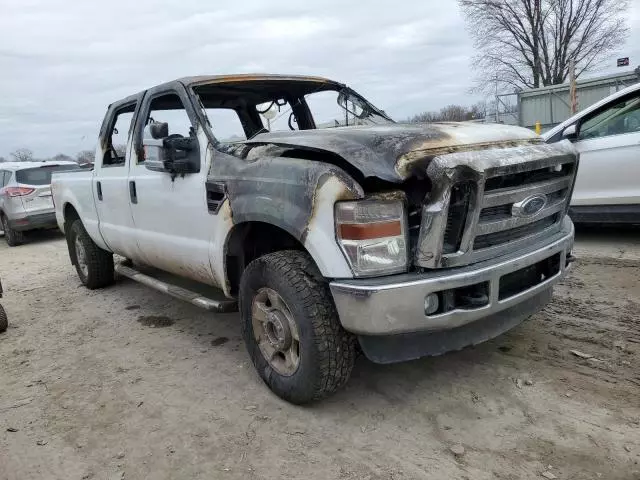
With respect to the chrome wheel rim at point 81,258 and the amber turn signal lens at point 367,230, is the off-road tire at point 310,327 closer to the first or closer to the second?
the amber turn signal lens at point 367,230

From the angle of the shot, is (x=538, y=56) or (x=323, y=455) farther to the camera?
(x=538, y=56)

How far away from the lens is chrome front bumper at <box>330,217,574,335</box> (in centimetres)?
251

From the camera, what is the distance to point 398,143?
2752 millimetres

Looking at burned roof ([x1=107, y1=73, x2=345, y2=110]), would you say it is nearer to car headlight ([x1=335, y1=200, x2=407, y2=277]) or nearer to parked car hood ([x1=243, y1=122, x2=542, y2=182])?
parked car hood ([x1=243, y1=122, x2=542, y2=182])

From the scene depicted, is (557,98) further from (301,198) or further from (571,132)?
(301,198)

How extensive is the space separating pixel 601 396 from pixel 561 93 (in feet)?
63.5

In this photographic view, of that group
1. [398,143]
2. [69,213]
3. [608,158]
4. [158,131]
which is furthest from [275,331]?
[608,158]

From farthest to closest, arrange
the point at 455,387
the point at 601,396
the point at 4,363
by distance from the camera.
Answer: the point at 4,363 → the point at 455,387 → the point at 601,396

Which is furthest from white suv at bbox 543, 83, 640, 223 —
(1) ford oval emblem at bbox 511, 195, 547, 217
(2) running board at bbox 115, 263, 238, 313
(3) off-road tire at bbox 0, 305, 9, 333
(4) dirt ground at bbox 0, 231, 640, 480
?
(3) off-road tire at bbox 0, 305, 9, 333

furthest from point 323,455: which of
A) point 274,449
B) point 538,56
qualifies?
point 538,56

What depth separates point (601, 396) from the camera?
289 cm

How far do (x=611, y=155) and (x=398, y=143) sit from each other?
402cm

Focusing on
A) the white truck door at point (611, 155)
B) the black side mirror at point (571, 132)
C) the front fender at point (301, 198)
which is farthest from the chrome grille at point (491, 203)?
the black side mirror at point (571, 132)

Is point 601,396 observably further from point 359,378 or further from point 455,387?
point 359,378
